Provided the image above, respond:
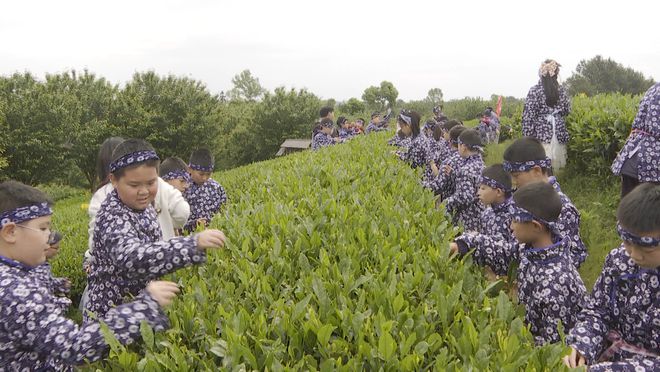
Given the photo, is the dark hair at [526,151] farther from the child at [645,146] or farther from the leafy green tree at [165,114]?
the leafy green tree at [165,114]

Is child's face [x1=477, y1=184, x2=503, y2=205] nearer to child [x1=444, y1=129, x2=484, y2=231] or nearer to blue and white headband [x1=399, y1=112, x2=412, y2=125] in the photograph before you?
child [x1=444, y1=129, x2=484, y2=231]

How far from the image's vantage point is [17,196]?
239cm

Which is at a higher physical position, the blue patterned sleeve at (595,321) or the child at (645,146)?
the child at (645,146)

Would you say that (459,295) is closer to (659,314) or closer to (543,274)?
(543,274)

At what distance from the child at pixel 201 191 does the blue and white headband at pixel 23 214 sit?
11.1 feet

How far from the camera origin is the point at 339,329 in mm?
2160

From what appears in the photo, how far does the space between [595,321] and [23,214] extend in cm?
291

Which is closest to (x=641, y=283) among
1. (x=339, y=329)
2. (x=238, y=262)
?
(x=339, y=329)

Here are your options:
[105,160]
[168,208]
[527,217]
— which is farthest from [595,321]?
[105,160]

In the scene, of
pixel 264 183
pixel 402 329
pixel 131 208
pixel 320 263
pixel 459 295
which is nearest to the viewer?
pixel 402 329

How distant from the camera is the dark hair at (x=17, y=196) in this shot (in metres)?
2.37

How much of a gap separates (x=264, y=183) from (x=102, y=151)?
6.72ft

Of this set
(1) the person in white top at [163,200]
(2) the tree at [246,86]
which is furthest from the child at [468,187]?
(2) the tree at [246,86]

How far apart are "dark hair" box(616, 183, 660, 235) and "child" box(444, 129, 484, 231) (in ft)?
9.52
